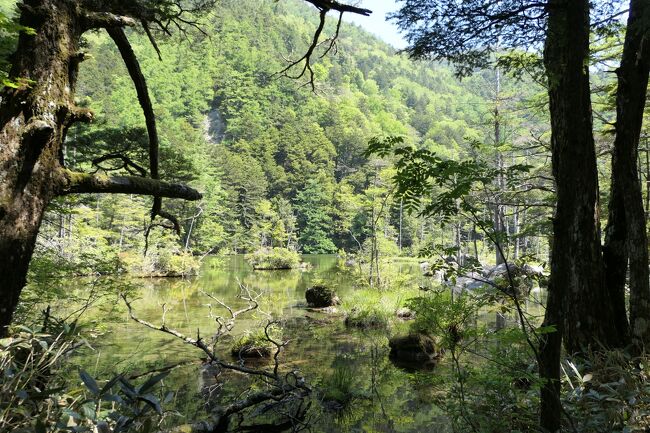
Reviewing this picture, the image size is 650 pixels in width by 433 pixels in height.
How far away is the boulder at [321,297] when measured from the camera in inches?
543

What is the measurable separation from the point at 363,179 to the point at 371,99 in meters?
45.8

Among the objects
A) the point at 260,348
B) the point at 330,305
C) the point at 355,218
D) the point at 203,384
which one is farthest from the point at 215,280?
the point at 355,218

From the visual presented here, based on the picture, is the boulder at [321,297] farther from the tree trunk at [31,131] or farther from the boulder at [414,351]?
the tree trunk at [31,131]

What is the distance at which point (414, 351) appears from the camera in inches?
309

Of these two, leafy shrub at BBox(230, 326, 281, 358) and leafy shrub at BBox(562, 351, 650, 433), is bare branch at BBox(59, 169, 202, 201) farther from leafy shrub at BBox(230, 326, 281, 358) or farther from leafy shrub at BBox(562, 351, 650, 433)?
leafy shrub at BBox(230, 326, 281, 358)

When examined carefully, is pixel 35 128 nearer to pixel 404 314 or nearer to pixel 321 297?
pixel 404 314

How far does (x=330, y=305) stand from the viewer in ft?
45.2

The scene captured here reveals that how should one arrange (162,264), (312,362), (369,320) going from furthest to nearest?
(162,264)
(369,320)
(312,362)

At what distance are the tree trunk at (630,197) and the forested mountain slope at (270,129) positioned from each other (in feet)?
21.7

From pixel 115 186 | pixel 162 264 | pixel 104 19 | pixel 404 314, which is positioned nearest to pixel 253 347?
pixel 404 314

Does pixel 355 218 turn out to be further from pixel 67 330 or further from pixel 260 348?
pixel 67 330

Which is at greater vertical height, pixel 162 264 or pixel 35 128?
pixel 35 128

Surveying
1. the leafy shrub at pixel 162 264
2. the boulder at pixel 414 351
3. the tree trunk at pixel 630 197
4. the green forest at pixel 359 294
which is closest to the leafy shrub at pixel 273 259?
the leafy shrub at pixel 162 264

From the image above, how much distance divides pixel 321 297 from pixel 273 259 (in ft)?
51.4
